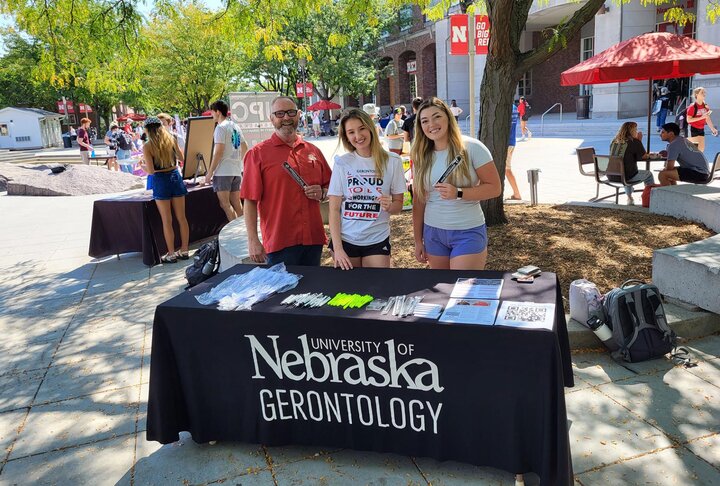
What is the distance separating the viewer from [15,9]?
7199 mm

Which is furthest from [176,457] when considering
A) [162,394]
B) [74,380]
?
[74,380]

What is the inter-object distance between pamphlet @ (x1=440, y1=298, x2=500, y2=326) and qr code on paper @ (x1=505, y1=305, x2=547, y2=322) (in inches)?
3.0

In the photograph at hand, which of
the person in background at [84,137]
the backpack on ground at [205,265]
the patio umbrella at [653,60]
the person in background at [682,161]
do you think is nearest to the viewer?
the backpack on ground at [205,265]

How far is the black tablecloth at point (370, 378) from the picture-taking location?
2.60 metres

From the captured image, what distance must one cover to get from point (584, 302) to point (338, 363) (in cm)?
239

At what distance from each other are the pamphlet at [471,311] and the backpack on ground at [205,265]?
370 centimetres

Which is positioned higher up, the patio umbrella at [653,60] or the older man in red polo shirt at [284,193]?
the patio umbrella at [653,60]

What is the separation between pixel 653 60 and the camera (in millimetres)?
7832

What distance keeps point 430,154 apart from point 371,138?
414mm

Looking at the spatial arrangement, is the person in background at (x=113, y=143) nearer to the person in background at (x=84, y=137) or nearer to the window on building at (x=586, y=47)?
the person in background at (x=84, y=137)

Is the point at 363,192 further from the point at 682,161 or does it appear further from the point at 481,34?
the point at 481,34

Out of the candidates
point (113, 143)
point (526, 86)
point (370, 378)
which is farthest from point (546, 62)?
point (370, 378)

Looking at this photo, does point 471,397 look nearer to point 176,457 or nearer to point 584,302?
point 176,457

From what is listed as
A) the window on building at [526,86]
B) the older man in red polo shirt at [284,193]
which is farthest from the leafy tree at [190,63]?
the older man in red polo shirt at [284,193]
